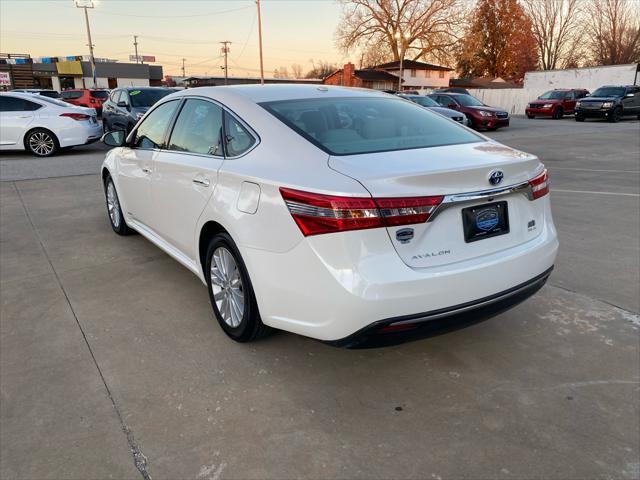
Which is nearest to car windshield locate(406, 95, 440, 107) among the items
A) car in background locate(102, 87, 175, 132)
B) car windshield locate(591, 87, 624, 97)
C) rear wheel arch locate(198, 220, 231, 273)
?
car in background locate(102, 87, 175, 132)

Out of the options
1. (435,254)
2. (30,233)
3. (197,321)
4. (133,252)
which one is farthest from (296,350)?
(30,233)

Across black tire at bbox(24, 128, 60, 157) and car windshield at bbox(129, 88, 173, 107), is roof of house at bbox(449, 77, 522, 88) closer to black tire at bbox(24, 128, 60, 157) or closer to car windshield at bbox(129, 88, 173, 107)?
car windshield at bbox(129, 88, 173, 107)

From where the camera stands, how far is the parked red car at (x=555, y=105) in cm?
2714

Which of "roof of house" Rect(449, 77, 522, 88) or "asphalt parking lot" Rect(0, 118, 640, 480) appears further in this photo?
"roof of house" Rect(449, 77, 522, 88)

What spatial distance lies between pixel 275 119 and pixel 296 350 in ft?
4.67

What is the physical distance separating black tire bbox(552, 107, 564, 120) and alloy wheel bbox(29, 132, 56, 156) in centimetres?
2471

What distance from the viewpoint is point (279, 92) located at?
3.41 metres

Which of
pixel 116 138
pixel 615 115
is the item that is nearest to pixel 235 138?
pixel 116 138

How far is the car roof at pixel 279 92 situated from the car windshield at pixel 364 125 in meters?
0.09

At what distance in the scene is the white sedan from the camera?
90.2 inches

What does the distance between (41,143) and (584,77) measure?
129 feet

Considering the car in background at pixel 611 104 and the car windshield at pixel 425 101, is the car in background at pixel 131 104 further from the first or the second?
the car in background at pixel 611 104

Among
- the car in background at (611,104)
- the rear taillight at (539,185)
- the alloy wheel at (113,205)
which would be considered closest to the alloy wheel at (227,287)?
the rear taillight at (539,185)

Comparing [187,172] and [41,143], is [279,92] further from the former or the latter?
[41,143]
